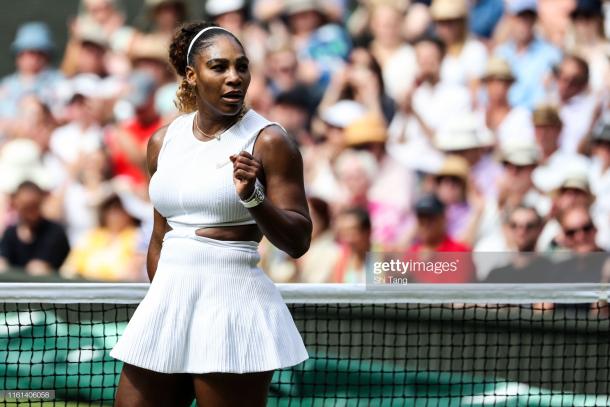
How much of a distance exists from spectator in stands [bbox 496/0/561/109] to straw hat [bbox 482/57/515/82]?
3cm

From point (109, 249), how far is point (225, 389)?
5662mm

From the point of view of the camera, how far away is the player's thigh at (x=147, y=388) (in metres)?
3.73

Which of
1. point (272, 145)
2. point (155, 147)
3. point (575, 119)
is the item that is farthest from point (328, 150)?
point (272, 145)

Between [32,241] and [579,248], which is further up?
[579,248]

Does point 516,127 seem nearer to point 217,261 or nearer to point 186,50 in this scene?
point 186,50

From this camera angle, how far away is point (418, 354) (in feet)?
24.4

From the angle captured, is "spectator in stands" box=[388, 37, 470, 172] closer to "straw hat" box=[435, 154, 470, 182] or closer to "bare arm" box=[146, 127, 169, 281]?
"straw hat" box=[435, 154, 470, 182]

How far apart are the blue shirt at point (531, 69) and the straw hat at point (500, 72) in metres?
0.03

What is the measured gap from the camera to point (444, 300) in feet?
18.2

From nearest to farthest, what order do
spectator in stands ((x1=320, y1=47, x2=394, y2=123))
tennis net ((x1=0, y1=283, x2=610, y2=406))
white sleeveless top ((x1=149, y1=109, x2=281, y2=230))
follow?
white sleeveless top ((x1=149, y1=109, x2=281, y2=230))
tennis net ((x1=0, y1=283, x2=610, y2=406))
spectator in stands ((x1=320, y1=47, x2=394, y2=123))

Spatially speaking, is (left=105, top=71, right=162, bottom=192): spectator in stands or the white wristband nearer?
the white wristband

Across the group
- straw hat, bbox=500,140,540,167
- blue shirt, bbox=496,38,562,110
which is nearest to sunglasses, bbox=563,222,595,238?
straw hat, bbox=500,140,540,167

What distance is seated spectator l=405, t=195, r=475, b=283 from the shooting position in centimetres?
852

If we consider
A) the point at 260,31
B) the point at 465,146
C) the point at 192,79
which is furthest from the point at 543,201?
the point at 192,79
